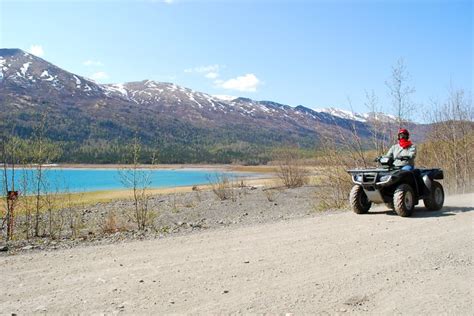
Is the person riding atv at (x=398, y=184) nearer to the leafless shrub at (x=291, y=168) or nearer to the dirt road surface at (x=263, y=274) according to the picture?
the dirt road surface at (x=263, y=274)

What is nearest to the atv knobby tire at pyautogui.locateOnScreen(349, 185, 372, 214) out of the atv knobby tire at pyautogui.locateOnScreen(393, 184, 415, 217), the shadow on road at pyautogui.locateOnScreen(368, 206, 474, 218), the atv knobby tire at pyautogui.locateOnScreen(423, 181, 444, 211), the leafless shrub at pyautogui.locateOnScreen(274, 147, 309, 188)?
the shadow on road at pyautogui.locateOnScreen(368, 206, 474, 218)

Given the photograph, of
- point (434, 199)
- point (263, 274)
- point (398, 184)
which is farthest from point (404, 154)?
point (263, 274)

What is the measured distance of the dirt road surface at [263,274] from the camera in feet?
18.4

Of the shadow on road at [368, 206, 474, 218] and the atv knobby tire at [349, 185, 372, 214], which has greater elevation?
the atv knobby tire at [349, 185, 372, 214]

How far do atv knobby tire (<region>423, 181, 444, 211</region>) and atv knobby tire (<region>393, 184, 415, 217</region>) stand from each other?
1.01m

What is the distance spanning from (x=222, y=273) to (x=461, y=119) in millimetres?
22783

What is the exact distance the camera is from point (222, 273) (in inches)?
275

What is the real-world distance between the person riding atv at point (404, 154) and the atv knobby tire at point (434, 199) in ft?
2.95

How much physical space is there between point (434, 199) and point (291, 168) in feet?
88.9

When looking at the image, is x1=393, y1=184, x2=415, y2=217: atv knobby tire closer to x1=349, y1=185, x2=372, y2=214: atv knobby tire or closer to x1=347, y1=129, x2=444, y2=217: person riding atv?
x1=347, y1=129, x2=444, y2=217: person riding atv

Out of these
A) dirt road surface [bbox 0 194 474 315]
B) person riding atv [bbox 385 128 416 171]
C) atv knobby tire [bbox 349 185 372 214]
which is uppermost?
person riding atv [bbox 385 128 416 171]

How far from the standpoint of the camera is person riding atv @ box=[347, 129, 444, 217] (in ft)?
38.3

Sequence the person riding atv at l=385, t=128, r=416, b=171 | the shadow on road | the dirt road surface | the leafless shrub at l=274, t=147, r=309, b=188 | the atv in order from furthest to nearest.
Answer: the leafless shrub at l=274, t=147, r=309, b=188 < the person riding atv at l=385, t=128, r=416, b=171 < the shadow on road < the atv < the dirt road surface

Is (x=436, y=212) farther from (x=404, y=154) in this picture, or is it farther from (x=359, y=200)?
(x=359, y=200)
